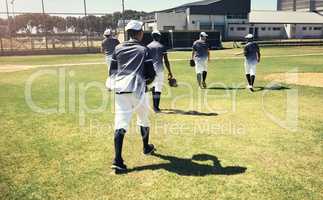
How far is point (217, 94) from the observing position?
486 inches

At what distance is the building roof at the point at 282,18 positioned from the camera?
8111 cm

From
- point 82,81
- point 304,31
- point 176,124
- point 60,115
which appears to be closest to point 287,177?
point 176,124

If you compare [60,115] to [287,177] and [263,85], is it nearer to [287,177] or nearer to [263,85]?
[287,177]

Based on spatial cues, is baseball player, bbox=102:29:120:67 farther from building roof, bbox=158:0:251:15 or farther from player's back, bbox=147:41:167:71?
building roof, bbox=158:0:251:15

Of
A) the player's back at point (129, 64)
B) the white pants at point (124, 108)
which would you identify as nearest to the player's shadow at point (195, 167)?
the white pants at point (124, 108)

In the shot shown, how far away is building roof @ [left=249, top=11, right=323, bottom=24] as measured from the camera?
81106 mm

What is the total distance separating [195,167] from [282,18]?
87191 mm

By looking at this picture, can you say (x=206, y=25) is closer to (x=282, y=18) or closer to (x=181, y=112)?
(x=282, y=18)

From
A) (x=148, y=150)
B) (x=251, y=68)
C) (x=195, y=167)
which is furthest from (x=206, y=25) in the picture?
(x=195, y=167)

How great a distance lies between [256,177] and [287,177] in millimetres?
485

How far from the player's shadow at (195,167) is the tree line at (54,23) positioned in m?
36.8

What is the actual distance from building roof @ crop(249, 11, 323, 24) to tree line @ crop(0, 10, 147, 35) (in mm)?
48789

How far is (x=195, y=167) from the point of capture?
5.62 meters

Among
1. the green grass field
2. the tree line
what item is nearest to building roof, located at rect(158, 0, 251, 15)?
the tree line
